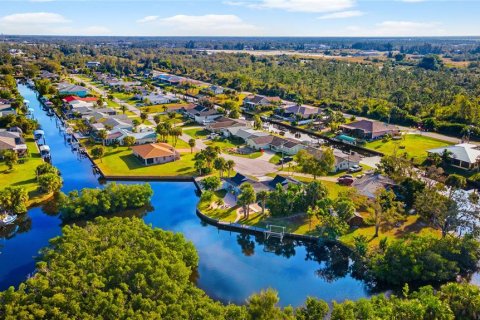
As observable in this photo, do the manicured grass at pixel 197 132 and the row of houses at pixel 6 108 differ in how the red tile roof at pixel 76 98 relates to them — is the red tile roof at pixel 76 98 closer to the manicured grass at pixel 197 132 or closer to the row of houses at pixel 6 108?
the row of houses at pixel 6 108

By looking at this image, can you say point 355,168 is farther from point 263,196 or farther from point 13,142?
point 13,142

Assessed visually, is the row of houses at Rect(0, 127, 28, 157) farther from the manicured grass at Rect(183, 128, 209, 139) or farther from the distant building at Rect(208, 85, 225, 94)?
the distant building at Rect(208, 85, 225, 94)

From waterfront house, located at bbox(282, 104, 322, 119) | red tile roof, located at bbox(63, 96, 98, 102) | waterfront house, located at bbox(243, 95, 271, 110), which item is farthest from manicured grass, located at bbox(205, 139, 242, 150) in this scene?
red tile roof, located at bbox(63, 96, 98, 102)

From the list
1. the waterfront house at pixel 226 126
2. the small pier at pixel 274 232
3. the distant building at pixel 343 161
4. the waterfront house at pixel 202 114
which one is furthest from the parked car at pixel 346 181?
the waterfront house at pixel 202 114

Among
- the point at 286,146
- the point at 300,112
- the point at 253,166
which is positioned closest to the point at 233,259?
the point at 253,166

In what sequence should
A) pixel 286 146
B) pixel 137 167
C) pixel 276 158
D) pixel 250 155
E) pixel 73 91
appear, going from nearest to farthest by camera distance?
pixel 137 167, pixel 276 158, pixel 250 155, pixel 286 146, pixel 73 91

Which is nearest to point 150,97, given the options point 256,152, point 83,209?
point 256,152
